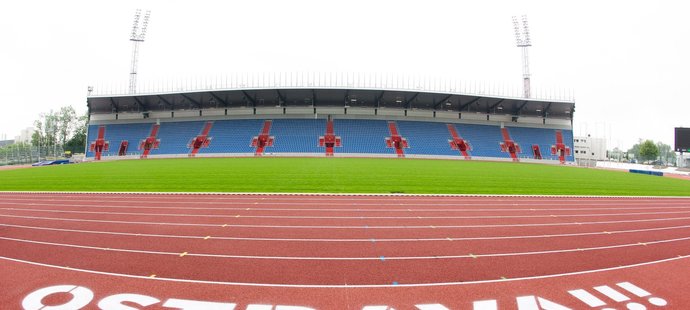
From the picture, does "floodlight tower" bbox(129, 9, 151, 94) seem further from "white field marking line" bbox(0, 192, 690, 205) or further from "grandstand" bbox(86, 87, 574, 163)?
"white field marking line" bbox(0, 192, 690, 205)

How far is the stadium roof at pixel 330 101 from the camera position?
37719mm

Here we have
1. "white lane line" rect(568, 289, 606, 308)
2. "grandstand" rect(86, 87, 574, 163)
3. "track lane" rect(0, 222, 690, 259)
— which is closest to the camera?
"white lane line" rect(568, 289, 606, 308)

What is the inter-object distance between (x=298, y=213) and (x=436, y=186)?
26.2 feet

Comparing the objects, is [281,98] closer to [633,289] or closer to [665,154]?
[633,289]

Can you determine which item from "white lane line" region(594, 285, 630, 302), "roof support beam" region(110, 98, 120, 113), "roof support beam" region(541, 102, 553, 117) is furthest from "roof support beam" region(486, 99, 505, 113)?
"roof support beam" region(110, 98, 120, 113)

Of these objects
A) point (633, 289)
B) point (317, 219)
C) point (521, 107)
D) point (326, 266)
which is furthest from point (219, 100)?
point (521, 107)

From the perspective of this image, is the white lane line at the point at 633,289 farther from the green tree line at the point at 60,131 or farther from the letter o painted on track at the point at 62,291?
the green tree line at the point at 60,131

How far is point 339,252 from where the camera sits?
5.61 metres

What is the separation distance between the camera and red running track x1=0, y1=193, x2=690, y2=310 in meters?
3.92

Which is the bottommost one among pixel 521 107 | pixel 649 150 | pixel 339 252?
pixel 339 252

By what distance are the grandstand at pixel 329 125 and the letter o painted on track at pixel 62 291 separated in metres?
30.5

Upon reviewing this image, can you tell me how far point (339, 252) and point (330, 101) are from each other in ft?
118

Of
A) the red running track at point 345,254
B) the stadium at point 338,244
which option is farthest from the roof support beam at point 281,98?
the red running track at point 345,254

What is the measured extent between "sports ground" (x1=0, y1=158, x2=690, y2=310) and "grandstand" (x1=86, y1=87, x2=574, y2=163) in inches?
983
